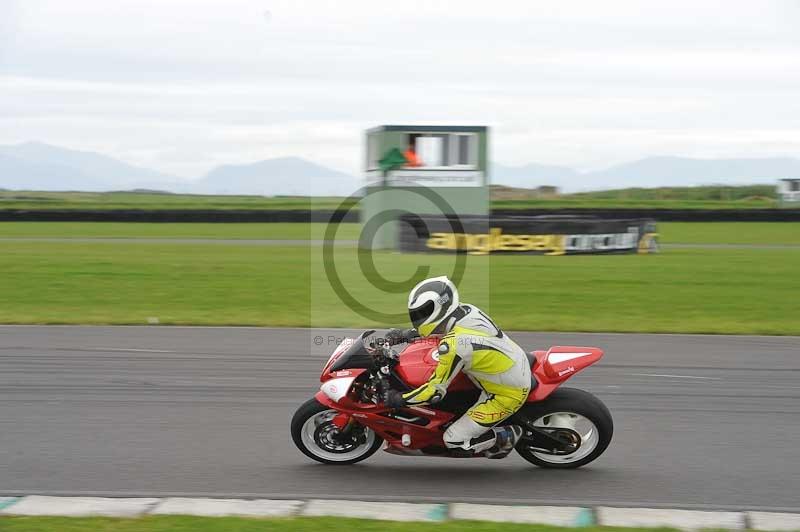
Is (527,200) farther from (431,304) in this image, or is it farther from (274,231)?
(431,304)

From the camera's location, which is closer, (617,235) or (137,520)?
(137,520)

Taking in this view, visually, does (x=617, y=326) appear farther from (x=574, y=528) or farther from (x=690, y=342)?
(x=574, y=528)

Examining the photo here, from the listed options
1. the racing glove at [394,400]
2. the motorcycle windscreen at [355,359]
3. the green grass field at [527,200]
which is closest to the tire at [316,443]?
the motorcycle windscreen at [355,359]

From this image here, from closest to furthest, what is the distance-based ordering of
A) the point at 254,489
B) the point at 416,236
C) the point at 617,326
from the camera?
the point at 254,489
the point at 617,326
the point at 416,236

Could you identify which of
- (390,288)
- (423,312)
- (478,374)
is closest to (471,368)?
(478,374)

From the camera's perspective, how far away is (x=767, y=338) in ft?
42.9

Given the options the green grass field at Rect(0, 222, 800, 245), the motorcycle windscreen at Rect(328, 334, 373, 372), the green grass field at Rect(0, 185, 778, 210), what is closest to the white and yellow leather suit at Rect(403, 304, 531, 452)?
the motorcycle windscreen at Rect(328, 334, 373, 372)

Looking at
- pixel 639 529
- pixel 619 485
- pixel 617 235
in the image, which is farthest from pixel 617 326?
pixel 617 235

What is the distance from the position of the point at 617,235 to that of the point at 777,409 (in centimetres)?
1734

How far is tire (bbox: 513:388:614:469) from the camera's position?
6.61 m

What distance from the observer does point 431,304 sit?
6.30 meters

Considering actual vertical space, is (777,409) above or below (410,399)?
below

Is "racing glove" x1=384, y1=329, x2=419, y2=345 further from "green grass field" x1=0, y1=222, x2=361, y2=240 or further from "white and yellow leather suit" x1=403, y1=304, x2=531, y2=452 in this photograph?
"green grass field" x1=0, y1=222, x2=361, y2=240

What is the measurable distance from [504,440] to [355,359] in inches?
49.0
